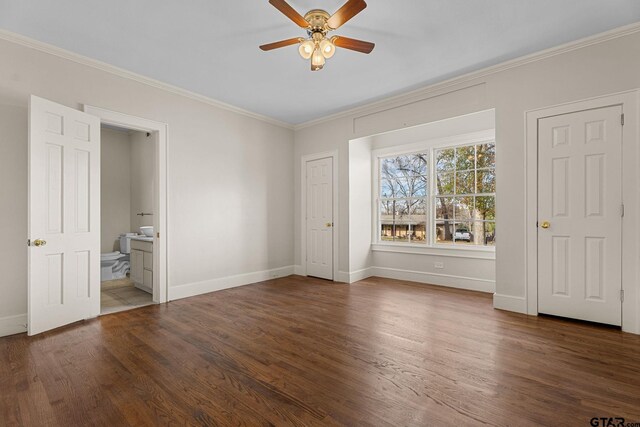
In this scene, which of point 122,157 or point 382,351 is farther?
point 122,157

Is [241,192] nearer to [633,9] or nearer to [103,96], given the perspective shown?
[103,96]

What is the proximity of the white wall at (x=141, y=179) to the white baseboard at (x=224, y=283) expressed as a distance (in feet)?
7.44

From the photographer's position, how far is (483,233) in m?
4.67

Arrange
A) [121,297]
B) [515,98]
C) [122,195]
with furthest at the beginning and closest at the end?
[122,195] → [121,297] → [515,98]

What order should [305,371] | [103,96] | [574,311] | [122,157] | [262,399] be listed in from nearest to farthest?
[262,399]
[305,371]
[574,311]
[103,96]
[122,157]

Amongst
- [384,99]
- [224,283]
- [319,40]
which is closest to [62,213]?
[224,283]

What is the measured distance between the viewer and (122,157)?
20.3ft

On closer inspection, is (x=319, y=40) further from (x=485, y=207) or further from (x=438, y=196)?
(x=485, y=207)

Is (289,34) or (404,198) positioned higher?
(289,34)

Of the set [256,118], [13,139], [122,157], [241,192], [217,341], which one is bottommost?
[217,341]

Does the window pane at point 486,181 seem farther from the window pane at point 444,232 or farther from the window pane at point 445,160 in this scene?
the window pane at point 444,232

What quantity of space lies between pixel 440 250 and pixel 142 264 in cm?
460

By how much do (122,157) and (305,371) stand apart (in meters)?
6.00

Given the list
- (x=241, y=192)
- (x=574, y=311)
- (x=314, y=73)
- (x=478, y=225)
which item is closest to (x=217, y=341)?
(x=241, y=192)
